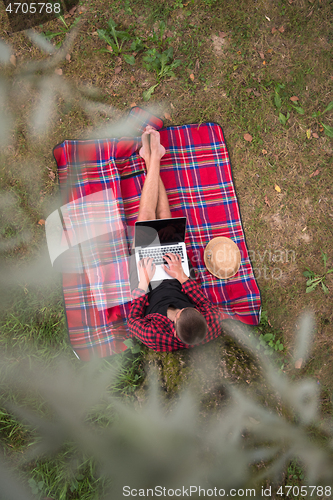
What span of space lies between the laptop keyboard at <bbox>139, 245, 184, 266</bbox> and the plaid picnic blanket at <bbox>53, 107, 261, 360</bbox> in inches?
13.4

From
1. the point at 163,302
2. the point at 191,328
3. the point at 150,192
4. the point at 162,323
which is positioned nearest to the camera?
the point at 191,328

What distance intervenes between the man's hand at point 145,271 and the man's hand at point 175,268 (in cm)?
17

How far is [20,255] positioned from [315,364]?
4.66m

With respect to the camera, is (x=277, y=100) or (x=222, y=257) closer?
(x=222, y=257)

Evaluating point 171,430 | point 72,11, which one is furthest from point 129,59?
point 171,430

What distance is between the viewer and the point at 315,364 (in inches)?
163

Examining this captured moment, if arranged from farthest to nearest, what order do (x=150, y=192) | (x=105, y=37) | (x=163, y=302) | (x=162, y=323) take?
(x=105, y=37), (x=150, y=192), (x=163, y=302), (x=162, y=323)

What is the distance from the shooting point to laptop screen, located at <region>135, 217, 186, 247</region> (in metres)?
3.38

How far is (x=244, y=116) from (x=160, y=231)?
2.41 metres

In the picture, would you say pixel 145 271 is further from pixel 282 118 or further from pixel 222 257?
pixel 282 118

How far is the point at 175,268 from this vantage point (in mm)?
3523

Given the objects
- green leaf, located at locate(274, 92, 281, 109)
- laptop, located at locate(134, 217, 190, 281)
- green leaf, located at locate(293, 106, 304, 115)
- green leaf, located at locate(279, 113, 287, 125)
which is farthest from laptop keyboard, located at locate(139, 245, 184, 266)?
green leaf, located at locate(293, 106, 304, 115)

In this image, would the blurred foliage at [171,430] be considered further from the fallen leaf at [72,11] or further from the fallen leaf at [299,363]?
the fallen leaf at [72,11]

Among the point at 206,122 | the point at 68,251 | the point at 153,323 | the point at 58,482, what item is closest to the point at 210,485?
the point at 153,323
